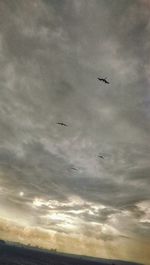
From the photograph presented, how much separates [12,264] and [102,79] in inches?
7240

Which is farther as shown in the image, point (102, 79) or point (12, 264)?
point (12, 264)

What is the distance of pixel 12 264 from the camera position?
7426 inches

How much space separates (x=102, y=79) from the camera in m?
41.7

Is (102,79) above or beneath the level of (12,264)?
above
